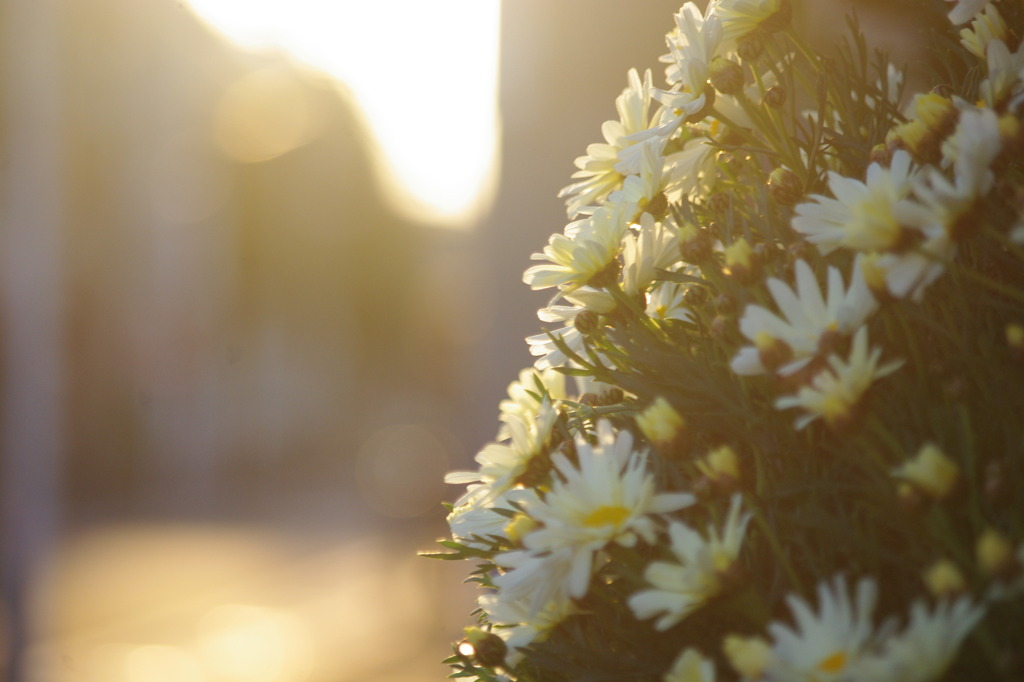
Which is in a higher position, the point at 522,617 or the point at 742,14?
the point at 742,14

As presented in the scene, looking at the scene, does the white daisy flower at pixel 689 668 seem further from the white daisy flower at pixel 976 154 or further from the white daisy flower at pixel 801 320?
the white daisy flower at pixel 976 154

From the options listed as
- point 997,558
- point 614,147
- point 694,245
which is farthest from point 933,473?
point 614,147

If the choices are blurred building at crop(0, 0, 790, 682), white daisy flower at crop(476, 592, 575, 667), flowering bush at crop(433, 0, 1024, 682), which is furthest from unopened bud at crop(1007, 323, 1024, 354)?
blurred building at crop(0, 0, 790, 682)

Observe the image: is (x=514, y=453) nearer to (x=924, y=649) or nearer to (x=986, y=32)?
(x=924, y=649)

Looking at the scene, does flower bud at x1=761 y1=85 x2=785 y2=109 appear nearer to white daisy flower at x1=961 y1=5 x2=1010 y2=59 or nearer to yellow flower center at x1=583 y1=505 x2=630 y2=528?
white daisy flower at x1=961 y1=5 x2=1010 y2=59

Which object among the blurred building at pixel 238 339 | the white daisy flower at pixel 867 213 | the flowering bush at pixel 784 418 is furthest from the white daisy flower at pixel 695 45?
the blurred building at pixel 238 339

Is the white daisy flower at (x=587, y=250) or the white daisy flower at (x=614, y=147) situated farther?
the white daisy flower at (x=614, y=147)


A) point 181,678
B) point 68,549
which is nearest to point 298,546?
point 68,549
